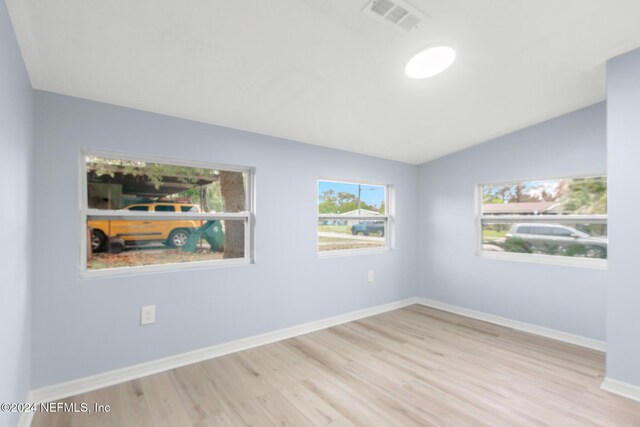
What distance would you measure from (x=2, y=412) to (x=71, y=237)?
111cm

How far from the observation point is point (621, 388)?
2133 millimetres

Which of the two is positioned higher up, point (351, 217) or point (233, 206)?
point (233, 206)

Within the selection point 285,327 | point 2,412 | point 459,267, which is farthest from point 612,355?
point 2,412

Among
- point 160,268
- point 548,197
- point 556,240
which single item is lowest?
point 160,268

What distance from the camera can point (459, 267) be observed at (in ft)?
12.8

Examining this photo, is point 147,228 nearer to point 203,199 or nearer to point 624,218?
point 203,199

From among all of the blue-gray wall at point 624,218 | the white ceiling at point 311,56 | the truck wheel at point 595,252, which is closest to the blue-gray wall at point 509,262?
the truck wheel at point 595,252

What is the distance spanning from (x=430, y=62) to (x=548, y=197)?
2.22 m

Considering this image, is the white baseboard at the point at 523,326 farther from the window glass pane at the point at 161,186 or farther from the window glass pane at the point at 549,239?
the window glass pane at the point at 161,186

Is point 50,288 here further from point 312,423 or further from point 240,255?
point 312,423

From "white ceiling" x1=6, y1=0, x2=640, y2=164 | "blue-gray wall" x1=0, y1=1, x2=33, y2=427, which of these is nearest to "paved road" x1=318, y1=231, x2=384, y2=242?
"white ceiling" x1=6, y1=0, x2=640, y2=164

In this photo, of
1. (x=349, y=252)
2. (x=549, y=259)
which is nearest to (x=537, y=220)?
(x=549, y=259)

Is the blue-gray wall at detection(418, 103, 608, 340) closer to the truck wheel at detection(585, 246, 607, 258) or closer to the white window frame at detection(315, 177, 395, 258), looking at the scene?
the truck wheel at detection(585, 246, 607, 258)

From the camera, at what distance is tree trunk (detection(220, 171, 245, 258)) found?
2.81m
